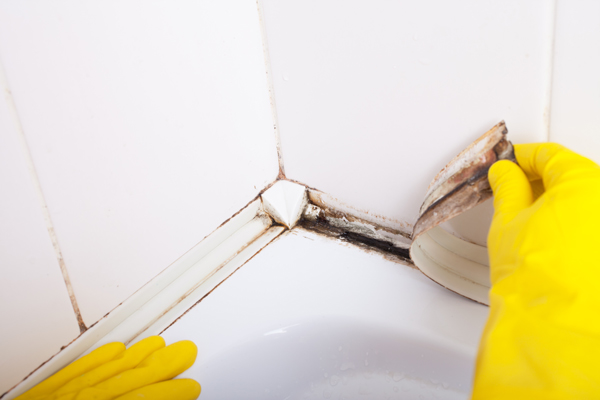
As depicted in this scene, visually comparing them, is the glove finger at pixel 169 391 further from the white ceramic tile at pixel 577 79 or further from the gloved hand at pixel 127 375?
the white ceramic tile at pixel 577 79

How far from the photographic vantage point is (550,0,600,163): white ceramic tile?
573 mm

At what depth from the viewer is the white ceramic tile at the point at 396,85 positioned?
2.14ft

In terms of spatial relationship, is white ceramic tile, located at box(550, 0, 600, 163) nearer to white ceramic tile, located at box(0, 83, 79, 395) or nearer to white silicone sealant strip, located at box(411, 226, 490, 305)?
white silicone sealant strip, located at box(411, 226, 490, 305)

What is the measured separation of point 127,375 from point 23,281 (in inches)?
8.4

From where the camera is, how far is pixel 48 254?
0.67 meters

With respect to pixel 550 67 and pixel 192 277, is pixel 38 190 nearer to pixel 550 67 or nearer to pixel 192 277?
pixel 192 277

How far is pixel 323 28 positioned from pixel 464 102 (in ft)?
0.98

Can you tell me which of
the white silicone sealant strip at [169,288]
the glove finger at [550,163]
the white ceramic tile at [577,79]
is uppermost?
the white ceramic tile at [577,79]

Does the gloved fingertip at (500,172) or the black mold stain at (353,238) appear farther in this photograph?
the black mold stain at (353,238)

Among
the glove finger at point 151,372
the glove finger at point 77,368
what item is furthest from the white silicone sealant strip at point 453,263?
the glove finger at point 77,368

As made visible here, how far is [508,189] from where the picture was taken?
25.1 inches

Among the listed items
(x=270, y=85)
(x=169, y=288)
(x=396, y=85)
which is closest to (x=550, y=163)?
(x=396, y=85)

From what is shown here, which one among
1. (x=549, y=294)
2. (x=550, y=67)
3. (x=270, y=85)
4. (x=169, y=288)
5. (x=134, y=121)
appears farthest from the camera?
(x=270, y=85)

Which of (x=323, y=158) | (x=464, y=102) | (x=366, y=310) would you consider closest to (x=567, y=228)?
(x=464, y=102)
